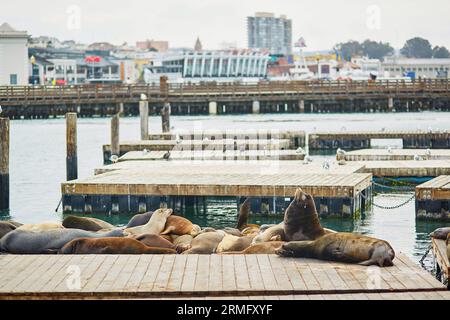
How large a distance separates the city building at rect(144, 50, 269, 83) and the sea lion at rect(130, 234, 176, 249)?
340 ft

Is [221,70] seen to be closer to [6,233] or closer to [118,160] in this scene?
[118,160]

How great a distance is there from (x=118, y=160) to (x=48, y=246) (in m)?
15.1

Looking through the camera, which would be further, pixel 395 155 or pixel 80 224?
pixel 395 155

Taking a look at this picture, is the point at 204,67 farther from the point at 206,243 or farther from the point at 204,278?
the point at 204,278

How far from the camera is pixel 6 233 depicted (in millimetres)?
12977

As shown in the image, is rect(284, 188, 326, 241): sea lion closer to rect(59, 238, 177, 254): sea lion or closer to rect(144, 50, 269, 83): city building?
rect(59, 238, 177, 254): sea lion

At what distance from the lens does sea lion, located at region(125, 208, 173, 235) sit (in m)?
13.3

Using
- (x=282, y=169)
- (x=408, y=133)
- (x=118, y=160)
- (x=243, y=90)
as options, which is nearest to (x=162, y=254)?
(x=282, y=169)

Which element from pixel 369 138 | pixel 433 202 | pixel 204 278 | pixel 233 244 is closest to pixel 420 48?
pixel 369 138

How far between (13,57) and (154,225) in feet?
274

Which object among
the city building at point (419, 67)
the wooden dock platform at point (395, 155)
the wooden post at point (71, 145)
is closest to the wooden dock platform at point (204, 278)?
the wooden post at point (71, 145)

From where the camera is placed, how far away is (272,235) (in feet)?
40.2

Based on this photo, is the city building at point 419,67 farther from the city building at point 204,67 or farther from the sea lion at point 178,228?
the sea lion at point 178,228

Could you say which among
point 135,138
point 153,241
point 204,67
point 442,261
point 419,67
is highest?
point 419,67
